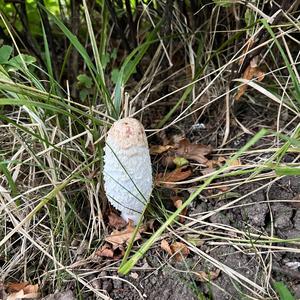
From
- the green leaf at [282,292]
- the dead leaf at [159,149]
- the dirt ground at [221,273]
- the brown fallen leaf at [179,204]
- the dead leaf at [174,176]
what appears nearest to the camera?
the green leaf at [282,292]

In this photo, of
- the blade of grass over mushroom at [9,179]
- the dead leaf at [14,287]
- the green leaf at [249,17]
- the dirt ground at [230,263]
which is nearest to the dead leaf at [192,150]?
the dirt ground at [230,263]

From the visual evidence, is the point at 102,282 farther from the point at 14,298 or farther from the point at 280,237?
the point at 280,237

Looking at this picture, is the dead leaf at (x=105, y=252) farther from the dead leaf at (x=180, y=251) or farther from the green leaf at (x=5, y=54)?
the green leaf at (x=5, y=54)

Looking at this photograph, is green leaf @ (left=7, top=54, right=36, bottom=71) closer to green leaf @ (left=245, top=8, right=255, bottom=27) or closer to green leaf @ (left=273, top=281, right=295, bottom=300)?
green leaf @ (left=245, top=8, right=255, bottom=27)

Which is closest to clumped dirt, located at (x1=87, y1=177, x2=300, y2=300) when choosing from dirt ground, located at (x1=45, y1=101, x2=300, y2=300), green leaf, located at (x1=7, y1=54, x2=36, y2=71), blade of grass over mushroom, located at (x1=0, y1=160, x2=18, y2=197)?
dirt ground, located at (x1=45, y1=101, x2=300, y2=300)

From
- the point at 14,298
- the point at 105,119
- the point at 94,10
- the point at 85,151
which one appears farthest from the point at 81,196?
the point at 94,10
